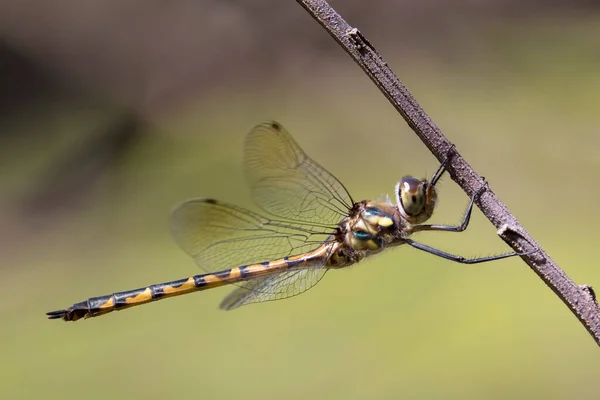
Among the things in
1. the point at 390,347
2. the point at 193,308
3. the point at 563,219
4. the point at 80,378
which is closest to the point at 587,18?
the point at 563,219

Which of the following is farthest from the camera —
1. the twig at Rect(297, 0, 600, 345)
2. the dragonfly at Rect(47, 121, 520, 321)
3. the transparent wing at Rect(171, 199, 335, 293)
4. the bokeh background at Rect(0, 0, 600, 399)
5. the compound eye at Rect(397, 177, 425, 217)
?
the bokeh background at Rect(0, 0, 600, 399)

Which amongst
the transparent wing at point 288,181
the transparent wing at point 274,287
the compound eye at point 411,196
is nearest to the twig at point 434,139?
the compound eye at point 411,196

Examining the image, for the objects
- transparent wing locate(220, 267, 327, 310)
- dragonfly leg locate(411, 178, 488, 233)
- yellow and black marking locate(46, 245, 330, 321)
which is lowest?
dragonfly leg locate(411, 178, 488, 233)

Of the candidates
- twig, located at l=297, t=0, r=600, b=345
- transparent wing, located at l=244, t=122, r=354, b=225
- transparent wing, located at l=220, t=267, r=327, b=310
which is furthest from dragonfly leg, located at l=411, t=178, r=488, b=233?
transparent wing, located at l=220, t=267, r=327, b=310

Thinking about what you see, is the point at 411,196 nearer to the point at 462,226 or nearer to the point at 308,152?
the point at 462,226

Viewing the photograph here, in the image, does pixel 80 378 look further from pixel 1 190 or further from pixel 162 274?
pixel 1 190

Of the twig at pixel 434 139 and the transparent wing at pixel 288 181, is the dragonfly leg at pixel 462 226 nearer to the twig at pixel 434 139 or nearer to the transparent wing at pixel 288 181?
the twig at pixel 434 139

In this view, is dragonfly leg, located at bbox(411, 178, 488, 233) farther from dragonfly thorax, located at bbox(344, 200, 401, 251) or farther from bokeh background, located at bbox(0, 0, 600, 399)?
bokeh background, located at bbox(0, 0, 600, 399)
